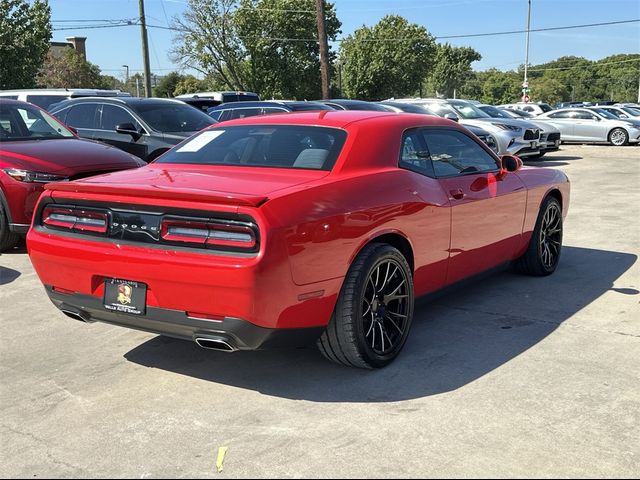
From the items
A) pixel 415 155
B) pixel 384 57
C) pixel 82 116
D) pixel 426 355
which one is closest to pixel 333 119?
pixel 415 155

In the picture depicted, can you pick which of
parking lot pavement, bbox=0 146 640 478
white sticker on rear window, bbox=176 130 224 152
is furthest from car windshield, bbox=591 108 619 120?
white sticker on rear window, bbox=176 130 224 152

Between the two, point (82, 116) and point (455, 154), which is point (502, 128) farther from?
point (455, 154)

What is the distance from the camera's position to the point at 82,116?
10680mm

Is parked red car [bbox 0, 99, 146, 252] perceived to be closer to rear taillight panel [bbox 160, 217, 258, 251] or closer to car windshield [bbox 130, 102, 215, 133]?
car windshield [bbox 130, 102, 215, 133]

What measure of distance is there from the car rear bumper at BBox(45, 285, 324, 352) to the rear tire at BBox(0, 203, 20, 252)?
3.73 metres

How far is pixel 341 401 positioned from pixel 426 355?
2.93 feet

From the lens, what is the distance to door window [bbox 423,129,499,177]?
4.76 m

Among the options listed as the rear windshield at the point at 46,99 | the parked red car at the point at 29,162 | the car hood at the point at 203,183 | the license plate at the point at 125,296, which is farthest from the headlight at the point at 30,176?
the rear windshield at the point at 46,99

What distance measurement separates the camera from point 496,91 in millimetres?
100312

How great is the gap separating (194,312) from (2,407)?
1.17 meters

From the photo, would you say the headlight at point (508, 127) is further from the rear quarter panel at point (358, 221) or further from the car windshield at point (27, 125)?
the rear quarter panel at point (358, 221)

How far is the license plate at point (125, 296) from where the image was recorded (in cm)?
349

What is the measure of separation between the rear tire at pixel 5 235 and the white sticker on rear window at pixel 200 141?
3.15 metres

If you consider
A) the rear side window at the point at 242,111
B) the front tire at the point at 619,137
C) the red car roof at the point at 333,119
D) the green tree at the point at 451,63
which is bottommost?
the front tire at the point at 619,137
